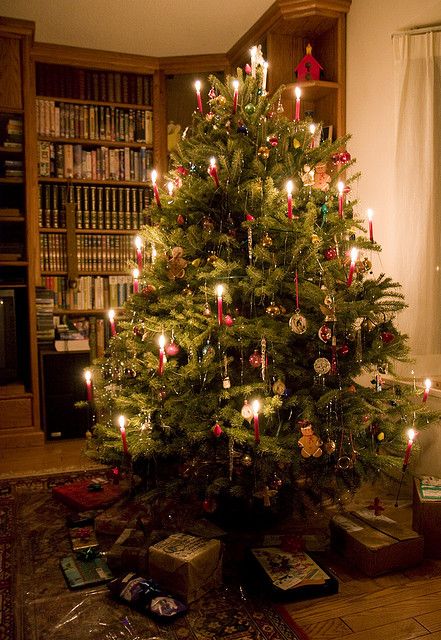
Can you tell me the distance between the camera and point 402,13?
2818 mm

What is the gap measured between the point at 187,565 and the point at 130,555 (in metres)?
0.30

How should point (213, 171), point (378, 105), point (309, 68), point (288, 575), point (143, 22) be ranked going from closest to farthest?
point (288, 575) < point (213, 171) < point (378, 105) < point (309, 68) < point (143, 22)

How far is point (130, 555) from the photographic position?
2.04 m

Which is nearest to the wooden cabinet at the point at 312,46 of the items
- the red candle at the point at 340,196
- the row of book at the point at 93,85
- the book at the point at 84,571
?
the row of book at the point at 93,85

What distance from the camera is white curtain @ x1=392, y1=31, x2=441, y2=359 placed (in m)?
2.71

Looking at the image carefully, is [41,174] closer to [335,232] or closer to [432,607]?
[335,232]

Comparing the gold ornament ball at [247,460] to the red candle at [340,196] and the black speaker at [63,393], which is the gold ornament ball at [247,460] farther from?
the black speaker at [63,393]

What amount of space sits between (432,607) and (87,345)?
98.4 inches

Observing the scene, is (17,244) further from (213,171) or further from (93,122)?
(213,171)

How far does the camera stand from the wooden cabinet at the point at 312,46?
3.21 metres

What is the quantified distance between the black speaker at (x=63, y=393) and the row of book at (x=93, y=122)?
1.43 metres

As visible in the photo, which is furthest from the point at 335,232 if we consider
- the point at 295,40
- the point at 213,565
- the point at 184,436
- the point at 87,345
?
the point at 87,345

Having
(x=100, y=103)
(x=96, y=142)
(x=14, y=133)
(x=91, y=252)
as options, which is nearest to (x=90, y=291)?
(x=91, y=252)

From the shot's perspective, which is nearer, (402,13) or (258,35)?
(402,13)
